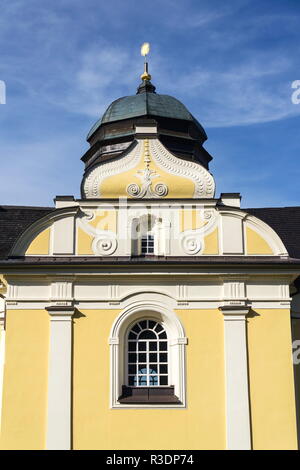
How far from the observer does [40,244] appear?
15883mm

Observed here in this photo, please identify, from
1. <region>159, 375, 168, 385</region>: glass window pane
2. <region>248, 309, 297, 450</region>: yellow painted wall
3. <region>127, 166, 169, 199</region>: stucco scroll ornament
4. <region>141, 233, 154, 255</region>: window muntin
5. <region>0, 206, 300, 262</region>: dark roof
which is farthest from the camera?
<region>0, 206, 300, 262</region>: dark roof

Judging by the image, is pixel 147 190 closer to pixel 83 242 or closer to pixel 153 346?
pixel 83 242

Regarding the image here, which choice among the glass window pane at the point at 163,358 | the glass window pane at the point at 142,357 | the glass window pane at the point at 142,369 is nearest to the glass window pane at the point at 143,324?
the glass window pane at the point at 142,357

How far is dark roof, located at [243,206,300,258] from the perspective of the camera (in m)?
20.2

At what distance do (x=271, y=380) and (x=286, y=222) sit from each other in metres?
7.98

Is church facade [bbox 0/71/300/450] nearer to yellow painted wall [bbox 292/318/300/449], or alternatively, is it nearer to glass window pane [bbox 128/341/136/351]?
glass window pane [bbox 128/341/136/351]

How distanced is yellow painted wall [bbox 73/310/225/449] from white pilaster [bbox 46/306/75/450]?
0.19 metres

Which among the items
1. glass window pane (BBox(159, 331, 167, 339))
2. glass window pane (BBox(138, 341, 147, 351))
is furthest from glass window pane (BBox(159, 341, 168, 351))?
glass window pane (BBox(138, 341, 147, 351))

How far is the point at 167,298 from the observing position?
51.4ft

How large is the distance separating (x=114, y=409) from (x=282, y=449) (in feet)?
14.0

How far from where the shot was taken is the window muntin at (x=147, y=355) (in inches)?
609

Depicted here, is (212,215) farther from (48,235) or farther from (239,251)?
(48,235)

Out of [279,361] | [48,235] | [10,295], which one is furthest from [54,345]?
[279,361]

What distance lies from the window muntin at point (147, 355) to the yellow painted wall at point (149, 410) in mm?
716
